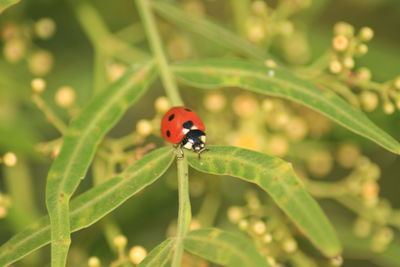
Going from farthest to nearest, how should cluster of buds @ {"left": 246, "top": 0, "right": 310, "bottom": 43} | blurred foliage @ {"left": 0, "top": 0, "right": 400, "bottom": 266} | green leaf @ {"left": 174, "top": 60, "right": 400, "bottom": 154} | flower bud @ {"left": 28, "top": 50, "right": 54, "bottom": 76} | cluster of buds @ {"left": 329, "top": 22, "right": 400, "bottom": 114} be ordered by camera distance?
flower bud @ {"left": 28, "top": 50, "right": 54, "bottom": 76} → cluster of buds @ {"left": 246, "top": 0, "right": 310, "bottom": 43} → blurred foliage @ {"left": 0, "top": 0, "right": 400, "bottom": 266} → cluster of buds @ {"left": 329, "top": 22, "right": 400, "bottom": 114} → green leaf @ {"left": 174, "top": 60, "right": 400, "bottom": 154}

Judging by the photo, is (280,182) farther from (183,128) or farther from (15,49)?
(15,49)

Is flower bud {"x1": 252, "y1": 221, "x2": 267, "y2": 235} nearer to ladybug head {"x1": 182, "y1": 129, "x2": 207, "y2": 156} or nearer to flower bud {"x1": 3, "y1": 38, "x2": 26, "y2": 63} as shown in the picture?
ladybug head {"x1": 182, "y1": 129, "x2": 207, "y2": 156}

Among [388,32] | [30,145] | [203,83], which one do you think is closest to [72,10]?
[30,145]

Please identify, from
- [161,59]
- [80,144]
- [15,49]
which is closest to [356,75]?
[161,59]

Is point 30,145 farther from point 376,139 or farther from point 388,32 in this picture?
point 388,32

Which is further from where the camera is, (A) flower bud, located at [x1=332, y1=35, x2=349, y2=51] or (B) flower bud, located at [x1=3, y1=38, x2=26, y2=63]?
(B) flower bud, located at [x1=3, y1=38, x2=26, y2=63]

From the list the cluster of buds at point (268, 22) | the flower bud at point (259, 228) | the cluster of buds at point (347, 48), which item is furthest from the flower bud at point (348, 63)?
the flower bud at point (259, 228)

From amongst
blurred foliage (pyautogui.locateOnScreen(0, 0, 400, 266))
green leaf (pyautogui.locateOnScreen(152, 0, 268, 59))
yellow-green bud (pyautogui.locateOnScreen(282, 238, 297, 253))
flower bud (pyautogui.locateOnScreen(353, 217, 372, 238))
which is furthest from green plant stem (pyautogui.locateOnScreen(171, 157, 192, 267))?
flower bud (pyautogui.locateOnScreen(353, 217, 372, 238))
